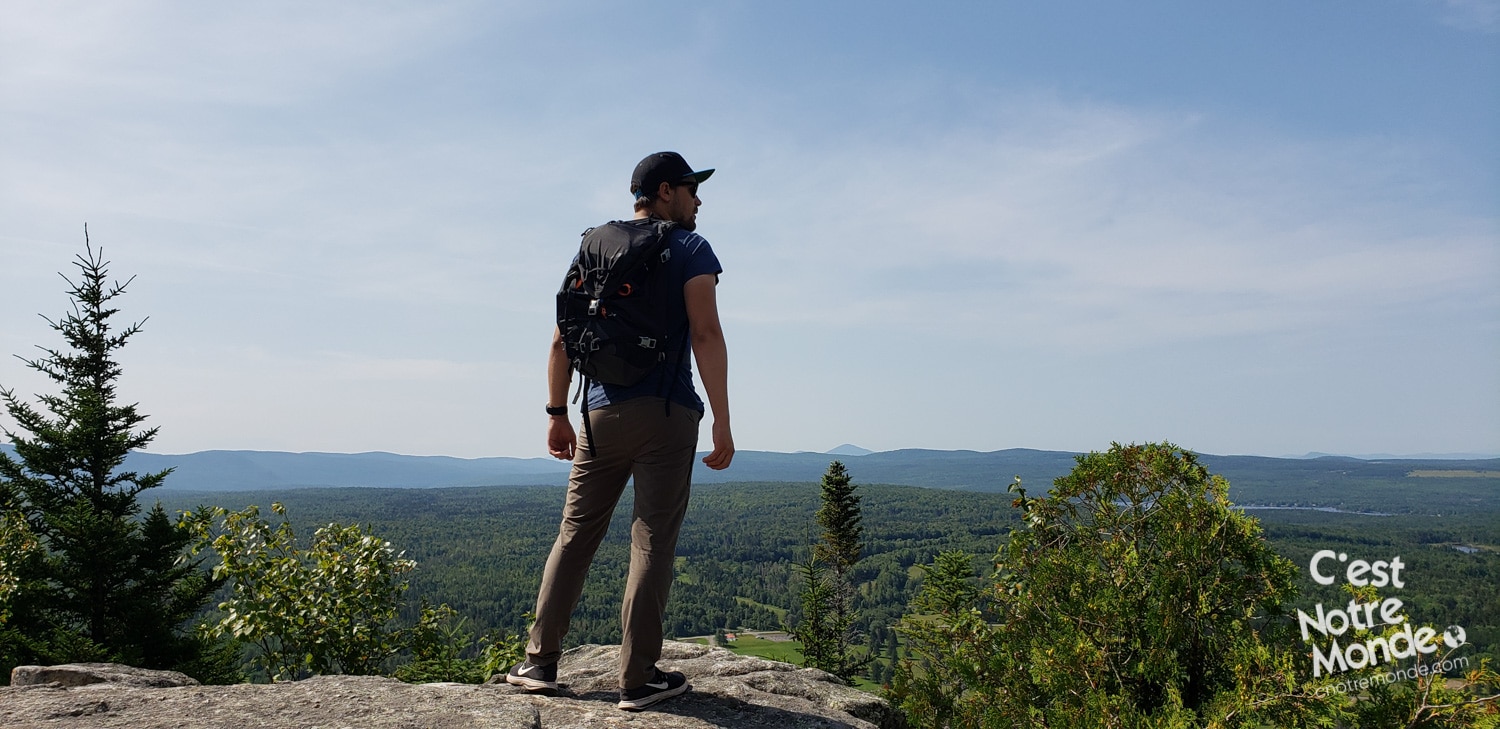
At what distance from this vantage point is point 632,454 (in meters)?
4.42

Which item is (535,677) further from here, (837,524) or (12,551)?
(837,524)

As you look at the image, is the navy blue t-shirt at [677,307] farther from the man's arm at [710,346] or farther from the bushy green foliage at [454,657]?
the bushy green foliage at [454,657]

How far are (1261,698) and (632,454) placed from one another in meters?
3.09

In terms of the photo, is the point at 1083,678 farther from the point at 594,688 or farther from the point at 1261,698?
the point at 594,688

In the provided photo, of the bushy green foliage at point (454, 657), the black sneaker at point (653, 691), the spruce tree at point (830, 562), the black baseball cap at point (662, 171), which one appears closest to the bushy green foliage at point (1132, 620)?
the black sneaker at point (653, 691)

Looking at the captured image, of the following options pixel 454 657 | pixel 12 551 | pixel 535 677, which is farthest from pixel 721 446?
pixel 12 551

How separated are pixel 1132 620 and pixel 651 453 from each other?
98.5 inches

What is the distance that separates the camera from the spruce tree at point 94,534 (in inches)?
661

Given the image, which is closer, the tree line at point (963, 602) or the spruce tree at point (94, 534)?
the tree line at point (963, 602)

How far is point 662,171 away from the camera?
4656 millimetres

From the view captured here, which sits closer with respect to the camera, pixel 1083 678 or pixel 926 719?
pixel 1083 678

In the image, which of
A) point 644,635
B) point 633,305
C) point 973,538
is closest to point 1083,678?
point 644,635

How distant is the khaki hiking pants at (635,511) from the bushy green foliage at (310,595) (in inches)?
209

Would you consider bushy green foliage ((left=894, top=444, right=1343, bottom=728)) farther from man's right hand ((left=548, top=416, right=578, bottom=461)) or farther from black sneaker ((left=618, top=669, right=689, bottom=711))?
man's right hand ((left=548, top=416, right=578, bottom=461))
